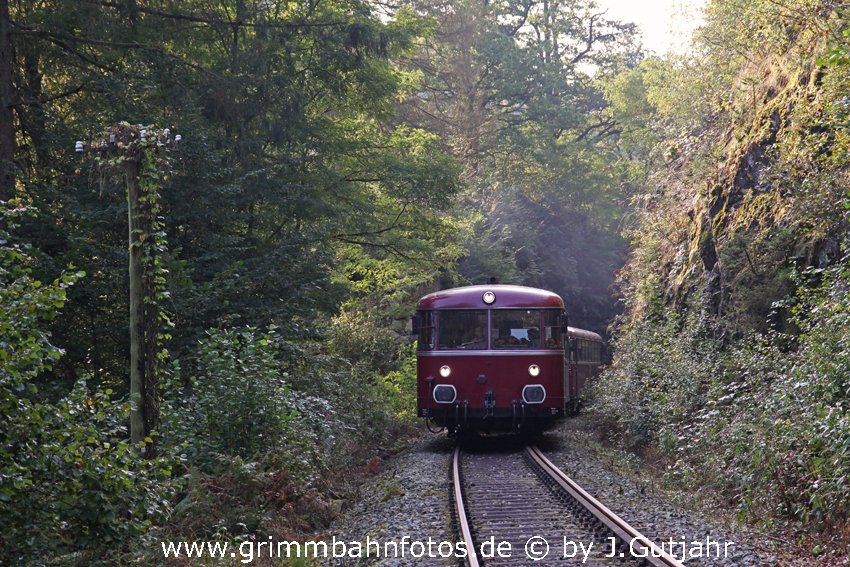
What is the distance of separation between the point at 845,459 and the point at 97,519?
6178 mm

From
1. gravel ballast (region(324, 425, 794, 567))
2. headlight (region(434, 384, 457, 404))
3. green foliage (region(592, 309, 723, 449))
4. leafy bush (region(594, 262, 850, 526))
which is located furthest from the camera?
headlight (region(434, 384, 457, 404))

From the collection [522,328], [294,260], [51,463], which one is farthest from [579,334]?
[51,463]

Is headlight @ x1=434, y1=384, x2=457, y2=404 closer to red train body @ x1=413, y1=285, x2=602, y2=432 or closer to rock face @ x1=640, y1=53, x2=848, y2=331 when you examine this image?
red train body @ x1=413, y1=285, x2=602, y2=432

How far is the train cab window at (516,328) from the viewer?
16484mm

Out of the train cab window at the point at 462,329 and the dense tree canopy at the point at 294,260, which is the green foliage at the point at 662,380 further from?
the train cab window at the point at 462,329

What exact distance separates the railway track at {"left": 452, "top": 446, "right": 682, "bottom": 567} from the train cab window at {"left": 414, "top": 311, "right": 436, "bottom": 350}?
3288mm

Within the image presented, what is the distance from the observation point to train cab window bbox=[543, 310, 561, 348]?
16.5 meters

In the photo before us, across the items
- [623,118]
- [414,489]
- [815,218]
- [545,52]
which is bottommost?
[414,489]

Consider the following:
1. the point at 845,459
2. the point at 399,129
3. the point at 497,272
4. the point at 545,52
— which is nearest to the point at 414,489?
the point at 845,459

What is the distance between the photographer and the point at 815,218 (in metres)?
12.4

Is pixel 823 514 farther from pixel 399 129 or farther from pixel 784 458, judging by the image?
pixel 399 129

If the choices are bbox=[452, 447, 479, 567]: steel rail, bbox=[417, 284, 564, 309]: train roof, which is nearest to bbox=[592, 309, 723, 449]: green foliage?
bbox=[417, 284, 564, 309]: train roof

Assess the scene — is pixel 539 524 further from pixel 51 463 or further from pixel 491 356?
pixel 491 356

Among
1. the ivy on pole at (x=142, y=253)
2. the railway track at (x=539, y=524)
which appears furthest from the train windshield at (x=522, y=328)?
the ivy on pole at (x=142, y=253)
